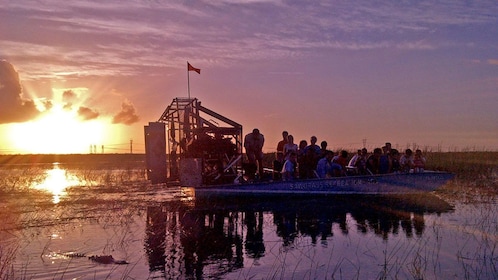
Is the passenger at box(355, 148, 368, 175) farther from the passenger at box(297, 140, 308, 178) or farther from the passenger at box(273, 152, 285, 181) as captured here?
the passenger at box(273, 152, 285, 181)

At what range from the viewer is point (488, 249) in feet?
37.7

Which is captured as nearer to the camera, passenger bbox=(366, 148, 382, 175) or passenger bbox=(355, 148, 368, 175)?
passenger bbox=(366, 148, 382, 175)

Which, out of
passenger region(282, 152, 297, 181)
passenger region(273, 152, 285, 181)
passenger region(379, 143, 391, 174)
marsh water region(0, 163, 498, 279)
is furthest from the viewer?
passenger region(273, 152, 285, 181)

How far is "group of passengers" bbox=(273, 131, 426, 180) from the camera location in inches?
802

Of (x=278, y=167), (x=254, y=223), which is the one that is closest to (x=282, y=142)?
(x=278, y=167)

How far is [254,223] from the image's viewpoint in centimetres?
1549

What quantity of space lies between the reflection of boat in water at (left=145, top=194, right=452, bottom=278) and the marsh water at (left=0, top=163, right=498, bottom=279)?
3 centimetres

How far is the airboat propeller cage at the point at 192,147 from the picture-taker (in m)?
20.4

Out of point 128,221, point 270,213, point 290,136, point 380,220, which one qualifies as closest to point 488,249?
point 380,220

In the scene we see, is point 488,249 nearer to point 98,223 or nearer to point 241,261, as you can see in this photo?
point 241,261

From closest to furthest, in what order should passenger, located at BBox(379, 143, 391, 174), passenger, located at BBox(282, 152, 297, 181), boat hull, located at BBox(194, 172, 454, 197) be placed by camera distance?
boat hull, located at BBox(194, 172, 454, 197)
passenger, located at BBox(282, 152, 297, 181)
passenger, located at BBox(379, 143, 391, 174)

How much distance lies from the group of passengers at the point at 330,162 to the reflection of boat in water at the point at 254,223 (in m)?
1.05

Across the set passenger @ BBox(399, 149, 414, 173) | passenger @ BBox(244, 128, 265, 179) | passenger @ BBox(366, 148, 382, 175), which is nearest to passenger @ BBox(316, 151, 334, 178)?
passenger @ BBox(366, 148, 382, 175)

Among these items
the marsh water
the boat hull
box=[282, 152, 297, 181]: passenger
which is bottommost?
the marsh water
